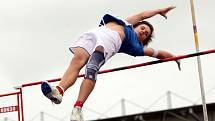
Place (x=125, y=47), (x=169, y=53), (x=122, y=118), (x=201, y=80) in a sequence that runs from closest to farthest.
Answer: (x=125, y=47) → (x=169, y=53) → (x=201, y=80) → (x=122, y=118)

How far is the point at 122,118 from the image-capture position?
23.3 meters

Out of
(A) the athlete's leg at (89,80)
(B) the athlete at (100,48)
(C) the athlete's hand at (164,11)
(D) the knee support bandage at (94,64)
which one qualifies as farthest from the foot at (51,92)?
(C) the athlete's hand at (164,11)

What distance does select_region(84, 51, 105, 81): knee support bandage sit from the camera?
238 inches

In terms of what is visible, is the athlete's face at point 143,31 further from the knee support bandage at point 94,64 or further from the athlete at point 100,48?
the knee support bandage at point 94,64

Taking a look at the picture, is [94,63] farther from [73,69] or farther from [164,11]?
[164,11]

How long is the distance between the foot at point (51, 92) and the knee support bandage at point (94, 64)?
31 cm

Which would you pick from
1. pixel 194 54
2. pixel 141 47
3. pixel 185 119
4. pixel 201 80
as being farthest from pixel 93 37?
pixel 185 119

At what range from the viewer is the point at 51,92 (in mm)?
5938

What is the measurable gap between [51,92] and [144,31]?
1304mm

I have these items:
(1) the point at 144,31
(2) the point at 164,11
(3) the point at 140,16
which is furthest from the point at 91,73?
(2) the point at 164,11

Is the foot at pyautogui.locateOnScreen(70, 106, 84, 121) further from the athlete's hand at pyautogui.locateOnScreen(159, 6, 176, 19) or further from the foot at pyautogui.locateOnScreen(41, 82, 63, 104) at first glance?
the athlete's hand at pyautogui.locateOnScreen(159, 6, 176, 19)

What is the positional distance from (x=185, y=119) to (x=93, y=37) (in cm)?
1552

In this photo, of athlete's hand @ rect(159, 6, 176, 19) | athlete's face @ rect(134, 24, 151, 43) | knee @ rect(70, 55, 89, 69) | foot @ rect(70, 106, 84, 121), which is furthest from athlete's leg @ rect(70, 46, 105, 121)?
athlete's hand @ rect(159, 6, 176, 19)

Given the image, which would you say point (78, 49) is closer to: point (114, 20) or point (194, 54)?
point (114, 20)
